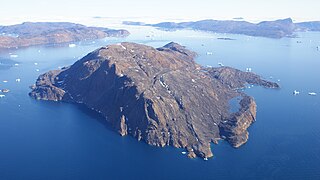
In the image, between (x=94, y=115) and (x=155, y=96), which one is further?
(x=94, y=115)

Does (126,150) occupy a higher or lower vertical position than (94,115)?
lower

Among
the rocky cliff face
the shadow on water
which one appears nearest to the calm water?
the shadow on water

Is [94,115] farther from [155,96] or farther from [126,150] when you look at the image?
[126,150]

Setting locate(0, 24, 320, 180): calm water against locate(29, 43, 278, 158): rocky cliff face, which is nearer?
locate(0, 24, 320, 180): calm water

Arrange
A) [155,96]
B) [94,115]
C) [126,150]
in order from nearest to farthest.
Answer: [126,150]
[155,96]
[94,115]

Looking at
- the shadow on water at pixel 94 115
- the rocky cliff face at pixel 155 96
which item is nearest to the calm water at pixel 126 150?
the shadow on water at pixel 94 115

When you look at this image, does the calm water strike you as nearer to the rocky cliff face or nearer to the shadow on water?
the shadow on water

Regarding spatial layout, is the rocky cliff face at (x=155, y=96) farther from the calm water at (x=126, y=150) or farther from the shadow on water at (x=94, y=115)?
the calm water at (x=126, y=150)

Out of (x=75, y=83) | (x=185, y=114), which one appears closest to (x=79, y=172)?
(x=185, y=114)

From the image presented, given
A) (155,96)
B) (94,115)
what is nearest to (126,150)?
(155,96)
